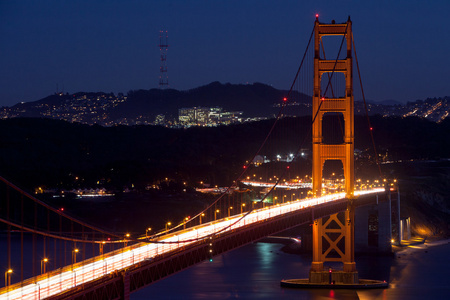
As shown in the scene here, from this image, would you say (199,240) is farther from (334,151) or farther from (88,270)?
(334,151)

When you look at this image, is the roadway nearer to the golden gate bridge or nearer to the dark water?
the golden gate bridge

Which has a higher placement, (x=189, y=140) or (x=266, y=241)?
(x=189, y=140)

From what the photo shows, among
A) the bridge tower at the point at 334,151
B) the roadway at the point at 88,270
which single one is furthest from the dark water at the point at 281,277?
the roadway at the point at 88,270

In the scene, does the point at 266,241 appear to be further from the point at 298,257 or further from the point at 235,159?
the point at 235,159

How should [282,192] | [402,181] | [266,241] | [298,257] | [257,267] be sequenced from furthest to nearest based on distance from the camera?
1. [402,181]
2. [282,192]
3. [266,241]
4. [298,257]
5. [257,267]

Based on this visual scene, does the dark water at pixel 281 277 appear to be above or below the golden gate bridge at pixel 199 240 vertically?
below

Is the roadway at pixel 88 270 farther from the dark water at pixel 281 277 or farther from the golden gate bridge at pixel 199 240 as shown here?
the dark water at pixel 281 277

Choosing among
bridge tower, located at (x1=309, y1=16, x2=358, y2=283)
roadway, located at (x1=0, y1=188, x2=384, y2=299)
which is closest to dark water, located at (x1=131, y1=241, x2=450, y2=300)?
bridge tower, located at (x1=309, y1=16, x2=358, y2=283)

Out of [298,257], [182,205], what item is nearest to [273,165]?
[182,205]
